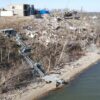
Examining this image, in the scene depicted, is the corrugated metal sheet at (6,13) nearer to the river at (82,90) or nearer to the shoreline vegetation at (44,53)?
the shoreline vegetation at (44,53)

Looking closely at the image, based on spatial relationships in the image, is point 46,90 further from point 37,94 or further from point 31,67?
point 31,67

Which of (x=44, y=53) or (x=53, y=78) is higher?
(x=44, y=53)

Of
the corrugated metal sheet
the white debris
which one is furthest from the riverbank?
the corrugated metal sheet

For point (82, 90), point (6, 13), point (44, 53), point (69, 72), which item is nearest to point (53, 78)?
point (82, 90)

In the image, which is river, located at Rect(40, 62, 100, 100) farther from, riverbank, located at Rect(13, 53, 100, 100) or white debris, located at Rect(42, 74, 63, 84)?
white debris, located at Rect(42, 74, 63, 84)

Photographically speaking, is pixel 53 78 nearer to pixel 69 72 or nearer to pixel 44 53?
pixel 69 72

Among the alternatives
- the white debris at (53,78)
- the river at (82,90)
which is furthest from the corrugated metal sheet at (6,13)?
the white debris at (53,78)
